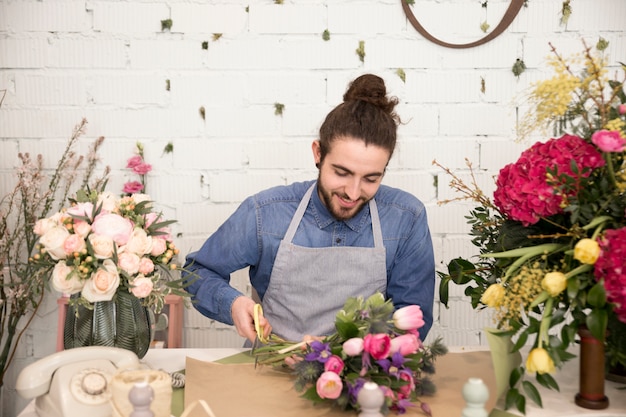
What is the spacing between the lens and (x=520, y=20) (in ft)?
8.00

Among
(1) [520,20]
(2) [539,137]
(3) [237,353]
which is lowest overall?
(3) [237,353]

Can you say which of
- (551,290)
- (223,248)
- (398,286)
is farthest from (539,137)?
(551,290)

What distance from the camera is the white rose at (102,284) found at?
1.28 m

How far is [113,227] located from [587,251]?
856 mm

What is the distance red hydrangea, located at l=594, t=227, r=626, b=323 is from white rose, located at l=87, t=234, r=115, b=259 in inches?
34.4

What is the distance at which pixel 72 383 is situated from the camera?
119cm

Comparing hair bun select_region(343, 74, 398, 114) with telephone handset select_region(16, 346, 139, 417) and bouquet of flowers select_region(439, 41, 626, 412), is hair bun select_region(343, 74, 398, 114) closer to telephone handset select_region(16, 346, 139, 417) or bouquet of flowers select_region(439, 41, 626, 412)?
bouquet of flowers select_region(439, 41, 626, 412)

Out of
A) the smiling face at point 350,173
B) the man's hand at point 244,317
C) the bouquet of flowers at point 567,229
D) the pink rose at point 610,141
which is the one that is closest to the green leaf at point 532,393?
the bouquet of flowers at point 567,229

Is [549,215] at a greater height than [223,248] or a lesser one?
greater

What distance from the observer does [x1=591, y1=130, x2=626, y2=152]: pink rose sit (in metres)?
1.13

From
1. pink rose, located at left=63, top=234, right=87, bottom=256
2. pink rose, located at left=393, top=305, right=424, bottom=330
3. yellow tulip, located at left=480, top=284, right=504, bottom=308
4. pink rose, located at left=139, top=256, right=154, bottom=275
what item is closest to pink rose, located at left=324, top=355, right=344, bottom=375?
pink rose, located at left=393, top=305, right=424, bottom=330

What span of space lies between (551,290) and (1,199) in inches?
79.2

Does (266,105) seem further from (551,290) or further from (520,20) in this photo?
(551,290)

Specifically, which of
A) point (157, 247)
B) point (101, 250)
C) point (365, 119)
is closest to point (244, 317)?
point (157, 247)
